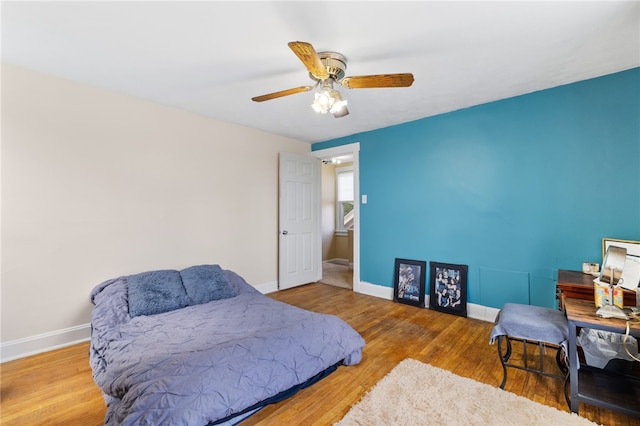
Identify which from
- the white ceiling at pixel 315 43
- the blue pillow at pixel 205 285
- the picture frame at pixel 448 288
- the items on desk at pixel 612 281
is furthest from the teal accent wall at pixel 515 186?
the blue pillow at pixel 205 285

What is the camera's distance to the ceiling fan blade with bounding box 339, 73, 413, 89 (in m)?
1.93

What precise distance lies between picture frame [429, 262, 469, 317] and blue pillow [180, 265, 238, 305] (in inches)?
97.8

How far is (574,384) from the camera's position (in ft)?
5.62

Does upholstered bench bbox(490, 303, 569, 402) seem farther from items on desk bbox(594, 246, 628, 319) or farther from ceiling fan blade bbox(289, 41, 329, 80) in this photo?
ceiling fan blade bbox(289, 41, 329, 80)

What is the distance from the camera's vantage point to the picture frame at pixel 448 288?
3400 mm

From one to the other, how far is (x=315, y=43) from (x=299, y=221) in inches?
121

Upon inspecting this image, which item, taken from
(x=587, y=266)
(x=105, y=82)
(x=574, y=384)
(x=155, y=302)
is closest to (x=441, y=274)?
(x=587, y=266)

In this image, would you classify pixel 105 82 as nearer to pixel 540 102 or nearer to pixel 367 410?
pixel 367 410

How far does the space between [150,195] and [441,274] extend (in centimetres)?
369

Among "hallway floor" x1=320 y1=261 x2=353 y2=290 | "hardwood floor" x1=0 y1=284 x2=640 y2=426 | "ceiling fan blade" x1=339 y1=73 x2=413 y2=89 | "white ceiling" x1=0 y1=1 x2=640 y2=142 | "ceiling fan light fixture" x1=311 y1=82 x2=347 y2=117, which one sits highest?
"white ceiling" x1=0 y1=1 x2=640 y2=142

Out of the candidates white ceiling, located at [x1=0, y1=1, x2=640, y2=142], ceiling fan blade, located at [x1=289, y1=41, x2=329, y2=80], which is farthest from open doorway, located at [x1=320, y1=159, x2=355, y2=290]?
ceiling fan blade, located at [x1=289, y1=41, x2=329, y2=80]

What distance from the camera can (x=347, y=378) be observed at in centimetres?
214

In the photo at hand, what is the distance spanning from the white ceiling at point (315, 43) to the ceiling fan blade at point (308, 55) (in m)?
0.27

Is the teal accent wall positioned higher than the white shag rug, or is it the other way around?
the teal accent wall
